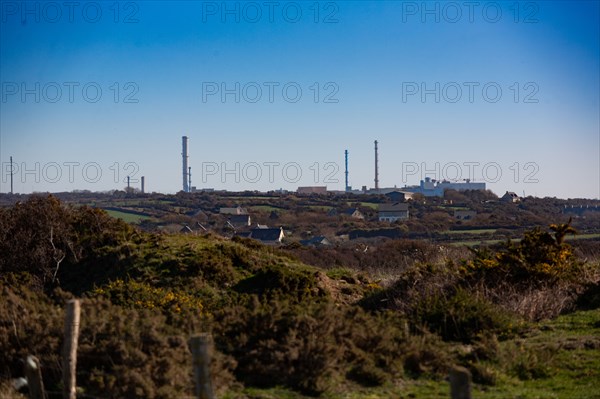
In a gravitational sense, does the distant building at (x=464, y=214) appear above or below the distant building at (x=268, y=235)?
above

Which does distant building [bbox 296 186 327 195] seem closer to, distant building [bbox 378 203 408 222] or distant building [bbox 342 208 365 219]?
distant building [bbox 342 208 365 219]

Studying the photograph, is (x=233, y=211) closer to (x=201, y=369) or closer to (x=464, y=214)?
(x=464, y=214)

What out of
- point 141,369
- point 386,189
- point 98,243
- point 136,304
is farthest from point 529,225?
point 386,189

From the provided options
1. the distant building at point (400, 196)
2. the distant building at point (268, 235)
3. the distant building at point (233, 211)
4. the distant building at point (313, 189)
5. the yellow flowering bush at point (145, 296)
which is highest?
the distant building at point (313, 189)

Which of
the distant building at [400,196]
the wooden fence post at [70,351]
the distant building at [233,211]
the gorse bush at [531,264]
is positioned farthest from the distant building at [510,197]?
the wooden fence post at [70,351]

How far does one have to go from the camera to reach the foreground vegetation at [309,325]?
9.22 meters

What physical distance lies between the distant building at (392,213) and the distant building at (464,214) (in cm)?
556

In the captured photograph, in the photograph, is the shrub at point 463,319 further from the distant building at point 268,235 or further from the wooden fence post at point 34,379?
the distant building at point 268,235

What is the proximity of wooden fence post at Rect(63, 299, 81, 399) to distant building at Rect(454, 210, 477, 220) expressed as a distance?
223 ft

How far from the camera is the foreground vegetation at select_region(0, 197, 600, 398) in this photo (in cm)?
922

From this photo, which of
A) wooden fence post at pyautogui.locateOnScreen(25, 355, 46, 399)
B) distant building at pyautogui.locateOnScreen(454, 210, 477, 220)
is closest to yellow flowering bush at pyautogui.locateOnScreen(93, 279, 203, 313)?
wooden fence post at pyautogui.locateOnScreen(25, 355, 46, 399)

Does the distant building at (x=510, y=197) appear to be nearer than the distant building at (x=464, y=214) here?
No

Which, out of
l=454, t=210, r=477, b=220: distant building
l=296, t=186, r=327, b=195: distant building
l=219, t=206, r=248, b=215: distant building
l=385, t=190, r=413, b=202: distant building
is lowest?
l=454, t=210, r=477, b=220: distant building

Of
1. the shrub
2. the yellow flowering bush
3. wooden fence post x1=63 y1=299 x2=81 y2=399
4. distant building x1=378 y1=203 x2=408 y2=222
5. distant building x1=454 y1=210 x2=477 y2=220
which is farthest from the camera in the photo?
distant building x1=378 y1=203 x2=408 y2=222
